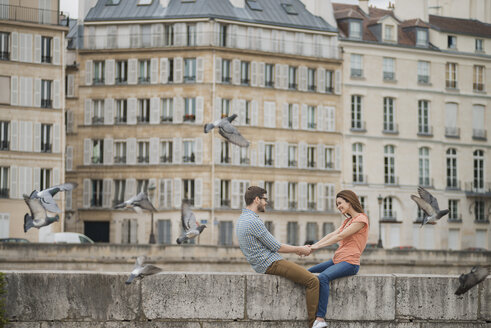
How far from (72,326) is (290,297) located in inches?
111

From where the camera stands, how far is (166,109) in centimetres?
7644

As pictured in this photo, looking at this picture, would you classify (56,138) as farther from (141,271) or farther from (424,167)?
(141,271)

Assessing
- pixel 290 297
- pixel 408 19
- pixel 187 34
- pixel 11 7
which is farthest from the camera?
pixel 408 19

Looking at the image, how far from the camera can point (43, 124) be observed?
6912 cm

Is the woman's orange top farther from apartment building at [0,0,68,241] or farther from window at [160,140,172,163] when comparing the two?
window at [160,140,172,163]

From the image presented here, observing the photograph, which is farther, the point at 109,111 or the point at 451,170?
the point at 451,170

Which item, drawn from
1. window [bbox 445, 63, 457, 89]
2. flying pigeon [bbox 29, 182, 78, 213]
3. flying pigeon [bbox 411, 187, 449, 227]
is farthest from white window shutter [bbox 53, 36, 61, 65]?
flying pigeon [bbox 411, 187, 449, 227]

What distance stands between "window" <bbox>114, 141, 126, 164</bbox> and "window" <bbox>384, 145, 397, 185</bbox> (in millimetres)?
18307

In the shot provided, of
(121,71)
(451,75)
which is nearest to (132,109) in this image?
(121,71)

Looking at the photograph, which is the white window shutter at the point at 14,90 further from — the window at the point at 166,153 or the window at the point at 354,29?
the window at the point at 354,29

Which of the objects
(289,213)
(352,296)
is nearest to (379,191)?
(289,213)

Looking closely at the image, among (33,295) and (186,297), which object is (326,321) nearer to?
(186,297)

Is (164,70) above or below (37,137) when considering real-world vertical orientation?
above

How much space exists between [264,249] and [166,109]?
62.2 meters
